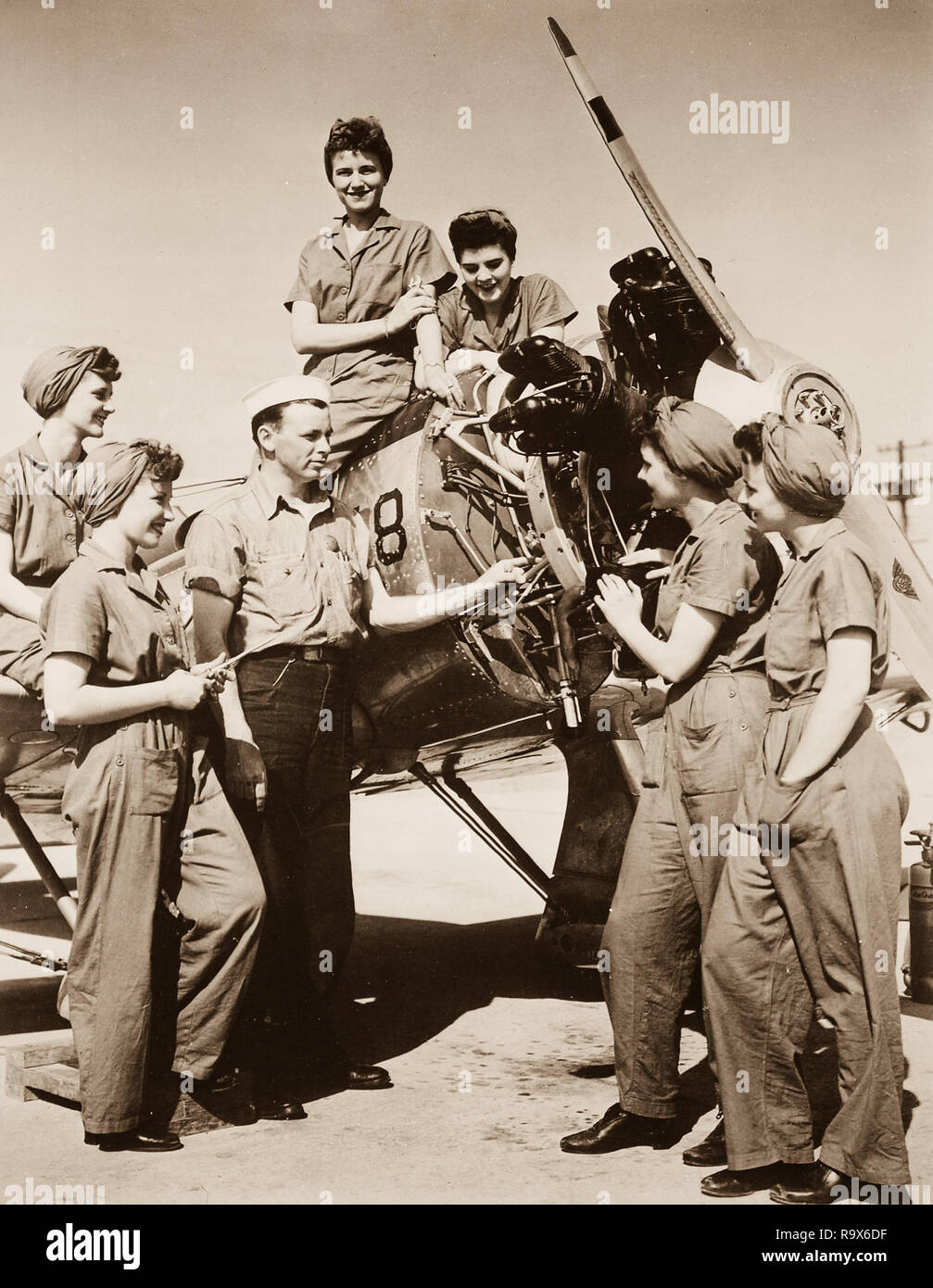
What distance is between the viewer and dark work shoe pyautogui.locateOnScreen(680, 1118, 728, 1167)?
13.6 feet

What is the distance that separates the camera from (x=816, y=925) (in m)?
3.83

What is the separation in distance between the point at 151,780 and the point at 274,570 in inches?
34.3

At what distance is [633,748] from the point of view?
7.29m

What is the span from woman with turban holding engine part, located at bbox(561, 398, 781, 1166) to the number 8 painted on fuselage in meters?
1.09

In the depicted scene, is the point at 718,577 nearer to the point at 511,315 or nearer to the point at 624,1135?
the point at 624,1135

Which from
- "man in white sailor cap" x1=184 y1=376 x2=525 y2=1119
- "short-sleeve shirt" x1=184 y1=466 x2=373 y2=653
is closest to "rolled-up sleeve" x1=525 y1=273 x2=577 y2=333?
"man in white sailor cap" x1=184 y1=376 x2=525 y2=1119

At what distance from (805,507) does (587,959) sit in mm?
3398

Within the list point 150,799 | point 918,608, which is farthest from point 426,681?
point 918,608

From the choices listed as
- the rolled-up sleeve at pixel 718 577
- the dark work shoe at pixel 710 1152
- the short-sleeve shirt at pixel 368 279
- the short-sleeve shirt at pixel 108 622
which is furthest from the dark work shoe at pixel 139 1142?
the short-sleeve shirt at pixel 368 279

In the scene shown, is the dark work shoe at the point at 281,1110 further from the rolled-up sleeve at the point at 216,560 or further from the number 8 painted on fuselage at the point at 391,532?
the number 8 painted on fuselage at the point at 391,532

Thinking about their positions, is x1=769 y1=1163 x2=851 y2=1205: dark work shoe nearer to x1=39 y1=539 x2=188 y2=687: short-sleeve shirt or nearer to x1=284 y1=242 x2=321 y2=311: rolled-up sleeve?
x1=39 y1=539 x2=188 y2=687: short-sleeve shirt

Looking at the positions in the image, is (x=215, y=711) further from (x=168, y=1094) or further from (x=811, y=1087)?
(x=811, y=1087)

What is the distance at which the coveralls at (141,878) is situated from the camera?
4.26 metres

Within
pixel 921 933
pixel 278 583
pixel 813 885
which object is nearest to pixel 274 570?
pixel 278 583
